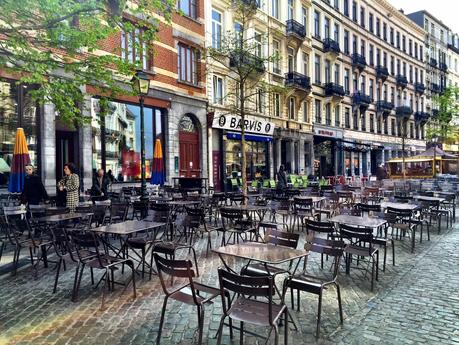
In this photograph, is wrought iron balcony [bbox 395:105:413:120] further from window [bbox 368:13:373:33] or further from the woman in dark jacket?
the woman in dark jacket

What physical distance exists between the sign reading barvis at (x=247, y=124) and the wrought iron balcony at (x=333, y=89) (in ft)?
29.7

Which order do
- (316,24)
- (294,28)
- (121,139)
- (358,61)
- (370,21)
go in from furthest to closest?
(370,21)
(358,61)
(316,24)
(294,28)
(121,139)

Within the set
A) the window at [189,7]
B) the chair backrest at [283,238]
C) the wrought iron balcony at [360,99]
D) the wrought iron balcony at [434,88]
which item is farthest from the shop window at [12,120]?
the wrought iron balcony at [434,88]

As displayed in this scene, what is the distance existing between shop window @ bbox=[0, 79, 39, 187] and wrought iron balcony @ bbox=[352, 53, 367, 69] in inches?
1161

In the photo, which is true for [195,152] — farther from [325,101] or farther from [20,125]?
[325,101]

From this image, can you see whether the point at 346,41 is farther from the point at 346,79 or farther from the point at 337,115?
the point at 337,115

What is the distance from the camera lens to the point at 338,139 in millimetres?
31094

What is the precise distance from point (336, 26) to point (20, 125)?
93.6ft

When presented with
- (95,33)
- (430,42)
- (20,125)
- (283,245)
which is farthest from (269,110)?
(430,42)

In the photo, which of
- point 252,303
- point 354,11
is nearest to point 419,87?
point 354,11

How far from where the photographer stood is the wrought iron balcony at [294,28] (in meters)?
25.4

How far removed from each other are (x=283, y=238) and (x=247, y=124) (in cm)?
1671

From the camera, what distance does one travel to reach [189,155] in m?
18.8

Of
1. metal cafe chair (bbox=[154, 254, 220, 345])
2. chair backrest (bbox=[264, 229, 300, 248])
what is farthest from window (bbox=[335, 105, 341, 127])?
metal cafe chair (bbox=[154, 254, 220, 345])
